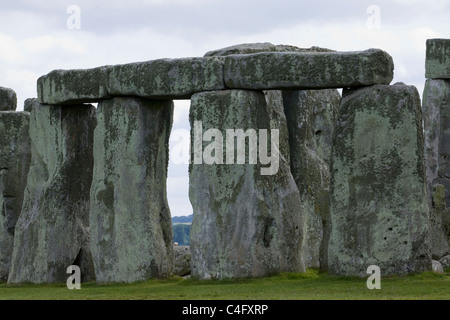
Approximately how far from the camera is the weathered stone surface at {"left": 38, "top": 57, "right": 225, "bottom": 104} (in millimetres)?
24109

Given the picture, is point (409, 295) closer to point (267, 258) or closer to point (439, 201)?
point (267, 258)

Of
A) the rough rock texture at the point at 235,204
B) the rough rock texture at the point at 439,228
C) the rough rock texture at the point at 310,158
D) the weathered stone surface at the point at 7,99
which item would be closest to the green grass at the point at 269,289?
the rough rock texture at the point at 235,204

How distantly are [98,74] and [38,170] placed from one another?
8.83ft

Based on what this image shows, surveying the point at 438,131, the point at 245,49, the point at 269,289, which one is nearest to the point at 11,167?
the point at 245,49

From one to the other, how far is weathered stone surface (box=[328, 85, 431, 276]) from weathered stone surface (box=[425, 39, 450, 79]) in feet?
33.8

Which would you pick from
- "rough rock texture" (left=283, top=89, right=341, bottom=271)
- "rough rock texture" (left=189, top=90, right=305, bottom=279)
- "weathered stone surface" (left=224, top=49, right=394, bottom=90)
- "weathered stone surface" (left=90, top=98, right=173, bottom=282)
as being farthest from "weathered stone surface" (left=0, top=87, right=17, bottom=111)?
"weathered stone surface" (left=224, top=49, right=394, bottom=90)

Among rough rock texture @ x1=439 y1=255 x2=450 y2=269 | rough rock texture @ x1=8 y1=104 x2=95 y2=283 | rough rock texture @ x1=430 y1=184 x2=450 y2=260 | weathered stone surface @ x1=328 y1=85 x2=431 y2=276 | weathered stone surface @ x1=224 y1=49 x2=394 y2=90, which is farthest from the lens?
rough rock texture @ x1=430 y1=184 x2=450 y2=260

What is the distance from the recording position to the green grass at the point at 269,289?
20.8 metres

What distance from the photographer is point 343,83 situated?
74.8ft

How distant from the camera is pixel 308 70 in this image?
23.1 metres

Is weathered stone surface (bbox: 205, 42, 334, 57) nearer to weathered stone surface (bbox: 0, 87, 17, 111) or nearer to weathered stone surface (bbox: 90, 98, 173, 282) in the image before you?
weathered stone surface (bbox: 90, 98, 173, 282)

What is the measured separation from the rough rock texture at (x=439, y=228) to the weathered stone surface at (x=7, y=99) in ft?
29.2

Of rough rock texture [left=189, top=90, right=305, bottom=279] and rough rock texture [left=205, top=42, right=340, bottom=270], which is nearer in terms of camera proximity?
rough rock texture [left=189, top=90, right=305, bottom=279]

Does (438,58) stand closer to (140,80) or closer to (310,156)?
(310,156)
